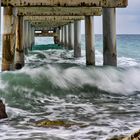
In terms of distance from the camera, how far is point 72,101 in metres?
8.82

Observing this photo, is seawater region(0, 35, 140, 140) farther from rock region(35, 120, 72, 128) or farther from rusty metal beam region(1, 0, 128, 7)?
rusty metal beam region(1, 0, 128, 7)

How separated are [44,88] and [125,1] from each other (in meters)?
3.22

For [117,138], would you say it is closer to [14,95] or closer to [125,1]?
[14,95]

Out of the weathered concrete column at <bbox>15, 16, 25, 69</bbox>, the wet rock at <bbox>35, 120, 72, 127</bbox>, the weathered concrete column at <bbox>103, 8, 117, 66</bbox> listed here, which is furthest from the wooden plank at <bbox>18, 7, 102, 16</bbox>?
the wet rock at <bbox>35, 120, 72, 127</bbox>

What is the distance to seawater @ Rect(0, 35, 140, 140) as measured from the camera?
18.8 ft

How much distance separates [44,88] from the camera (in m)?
10.6

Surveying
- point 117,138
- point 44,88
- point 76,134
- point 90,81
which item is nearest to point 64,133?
point 76,134

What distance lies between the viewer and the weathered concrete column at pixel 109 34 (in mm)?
11564

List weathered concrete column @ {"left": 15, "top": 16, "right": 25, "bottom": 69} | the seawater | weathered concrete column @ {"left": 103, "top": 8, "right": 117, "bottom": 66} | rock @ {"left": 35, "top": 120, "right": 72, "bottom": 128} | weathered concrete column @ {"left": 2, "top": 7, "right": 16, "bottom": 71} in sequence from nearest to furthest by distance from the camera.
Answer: the seawater → rock @ {"left": 35, "top": 120, "right": 72, "bottom": 128} → weathered concrete column @ {"left": 2, "top": 7, "right": 16, "bottom": 71} → weathered concrete column @ {"left": 103, "top": 8, "right": 117, "bottom": 66} → weathered concrete column @ {"left": 15, "top": 16, "right": 25, "bottom": 69}

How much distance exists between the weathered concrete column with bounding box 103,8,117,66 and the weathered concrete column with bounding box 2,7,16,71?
306 centimetres

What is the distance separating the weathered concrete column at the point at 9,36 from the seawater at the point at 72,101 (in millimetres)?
533

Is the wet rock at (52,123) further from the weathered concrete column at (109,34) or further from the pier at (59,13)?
the weathered concrete column at (109,34)

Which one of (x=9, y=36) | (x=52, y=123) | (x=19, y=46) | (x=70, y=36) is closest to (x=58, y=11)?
(x=19, y=46)

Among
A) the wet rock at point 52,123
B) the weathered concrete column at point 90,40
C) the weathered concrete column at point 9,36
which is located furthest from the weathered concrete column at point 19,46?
the wet rock at point 52,123
